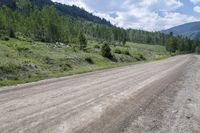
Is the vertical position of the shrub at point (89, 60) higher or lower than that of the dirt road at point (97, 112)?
lower

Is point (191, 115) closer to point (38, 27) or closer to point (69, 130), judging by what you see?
point (69, 130)

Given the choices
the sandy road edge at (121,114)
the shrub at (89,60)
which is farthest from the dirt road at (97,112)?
the shrub at (89,60)

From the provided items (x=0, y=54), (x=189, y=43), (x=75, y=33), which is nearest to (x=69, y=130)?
(x=0, y=54)

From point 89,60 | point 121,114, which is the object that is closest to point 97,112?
point 121,114

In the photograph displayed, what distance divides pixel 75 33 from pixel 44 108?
8359 cm

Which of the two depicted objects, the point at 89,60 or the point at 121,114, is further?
the point at 89,60

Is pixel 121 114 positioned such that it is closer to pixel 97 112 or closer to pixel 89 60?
pixel 97 112

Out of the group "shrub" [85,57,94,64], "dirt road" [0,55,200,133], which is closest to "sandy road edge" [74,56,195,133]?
"dirt road" [0,55,200,133]

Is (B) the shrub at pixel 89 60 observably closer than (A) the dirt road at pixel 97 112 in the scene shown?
No

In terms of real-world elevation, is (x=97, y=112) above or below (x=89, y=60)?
above

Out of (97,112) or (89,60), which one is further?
(89,60)

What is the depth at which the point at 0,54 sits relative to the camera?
96.9 ft

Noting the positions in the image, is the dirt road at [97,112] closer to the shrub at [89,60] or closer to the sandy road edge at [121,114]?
the sandy road edge at [121,114]

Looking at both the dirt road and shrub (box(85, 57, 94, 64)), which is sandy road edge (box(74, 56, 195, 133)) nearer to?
the dirt road
